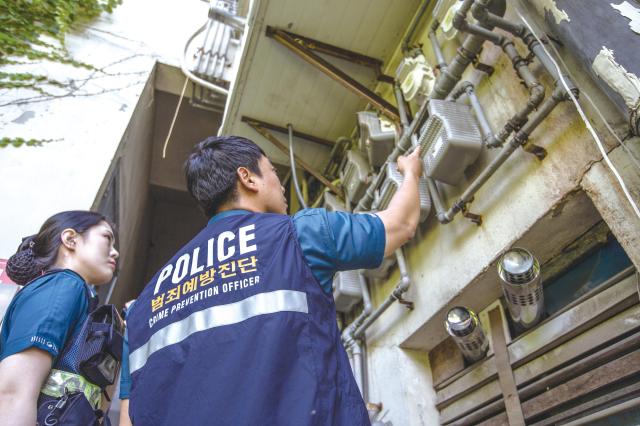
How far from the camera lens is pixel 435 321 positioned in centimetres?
246

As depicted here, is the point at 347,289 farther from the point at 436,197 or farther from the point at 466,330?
the point at 466,330

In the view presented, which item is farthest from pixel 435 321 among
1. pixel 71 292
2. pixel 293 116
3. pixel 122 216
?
pixel 122 216

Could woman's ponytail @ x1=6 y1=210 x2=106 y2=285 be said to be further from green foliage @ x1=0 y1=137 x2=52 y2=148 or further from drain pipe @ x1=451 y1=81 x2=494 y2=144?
green foliage @ x1=0 y1=137 x2=52 y2=148

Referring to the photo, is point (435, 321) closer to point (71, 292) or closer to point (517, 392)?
point (517, 392)

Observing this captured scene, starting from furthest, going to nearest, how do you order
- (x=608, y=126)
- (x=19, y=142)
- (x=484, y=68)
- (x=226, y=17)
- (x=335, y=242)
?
1. (x=226, y=17)
2. (x=19, y=142)
3. (x=484, y=68)
4. (x=608, y=126)
5. (x=335, y=242)

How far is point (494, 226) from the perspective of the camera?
2061 mm

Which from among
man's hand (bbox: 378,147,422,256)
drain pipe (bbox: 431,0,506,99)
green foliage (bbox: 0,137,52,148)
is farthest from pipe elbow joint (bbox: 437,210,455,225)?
green foliage (bbox: 0,137,52,148)

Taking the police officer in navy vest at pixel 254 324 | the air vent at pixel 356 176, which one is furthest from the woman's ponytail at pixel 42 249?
the air vent at pixel 356 176

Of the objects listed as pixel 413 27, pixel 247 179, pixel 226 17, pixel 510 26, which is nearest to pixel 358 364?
pixel 247 179

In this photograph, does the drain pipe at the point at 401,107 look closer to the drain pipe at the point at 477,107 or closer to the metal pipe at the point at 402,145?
the metal pipe at the point at 402,145

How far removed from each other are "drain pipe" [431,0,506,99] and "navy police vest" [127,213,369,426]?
4.78 feet

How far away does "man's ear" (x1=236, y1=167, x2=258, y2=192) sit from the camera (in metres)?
1.58

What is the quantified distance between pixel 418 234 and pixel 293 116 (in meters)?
1.97

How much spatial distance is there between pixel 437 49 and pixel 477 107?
29.7 inches
